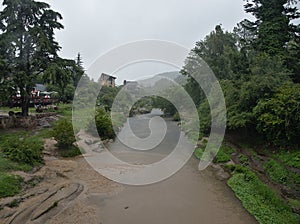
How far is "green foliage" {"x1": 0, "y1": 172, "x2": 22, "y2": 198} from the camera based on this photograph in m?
7.99

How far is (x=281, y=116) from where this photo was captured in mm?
11648

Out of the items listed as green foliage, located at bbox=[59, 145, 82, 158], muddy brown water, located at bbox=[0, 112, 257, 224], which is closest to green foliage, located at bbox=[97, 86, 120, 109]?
green foliage, located at bbox=[59, 145, 82, 158]

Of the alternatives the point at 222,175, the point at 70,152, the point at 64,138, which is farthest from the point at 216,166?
the point at 64,138

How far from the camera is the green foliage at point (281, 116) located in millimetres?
11172

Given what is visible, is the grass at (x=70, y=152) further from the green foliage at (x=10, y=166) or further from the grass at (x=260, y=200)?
the grass at (x=260, y=200)

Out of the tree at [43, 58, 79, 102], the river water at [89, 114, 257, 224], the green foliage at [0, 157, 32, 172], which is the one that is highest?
the tree at [43, 58, 79, 102]

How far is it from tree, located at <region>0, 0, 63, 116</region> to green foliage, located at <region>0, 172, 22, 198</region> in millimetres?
8389

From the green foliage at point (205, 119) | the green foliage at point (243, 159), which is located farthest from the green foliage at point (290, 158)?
the green foliage at point (205, 119)

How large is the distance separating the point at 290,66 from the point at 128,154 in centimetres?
1326

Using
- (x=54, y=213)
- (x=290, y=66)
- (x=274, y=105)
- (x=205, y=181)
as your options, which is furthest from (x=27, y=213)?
(x=290, y=66)

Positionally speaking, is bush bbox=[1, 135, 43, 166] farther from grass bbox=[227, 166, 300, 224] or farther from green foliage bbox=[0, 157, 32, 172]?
grass bbox=[227, 166, 300, 224]

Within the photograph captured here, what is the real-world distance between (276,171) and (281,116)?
9.75 ft

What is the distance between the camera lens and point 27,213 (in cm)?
703

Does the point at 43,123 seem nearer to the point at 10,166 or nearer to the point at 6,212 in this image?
the point at 10,166
